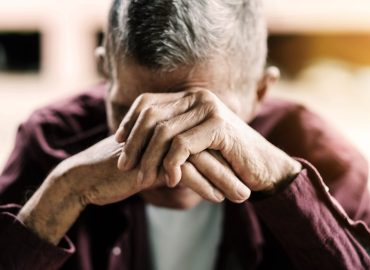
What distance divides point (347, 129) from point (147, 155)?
1978 millimetres

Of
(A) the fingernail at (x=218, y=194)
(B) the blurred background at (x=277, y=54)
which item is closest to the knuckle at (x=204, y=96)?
(A) the fingernail at (x=218, y=194)

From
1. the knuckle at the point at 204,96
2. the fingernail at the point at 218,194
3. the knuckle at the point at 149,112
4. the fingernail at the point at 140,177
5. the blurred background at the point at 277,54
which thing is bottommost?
the blurred background at the point at 277,54

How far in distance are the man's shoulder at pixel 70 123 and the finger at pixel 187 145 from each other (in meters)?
0.36

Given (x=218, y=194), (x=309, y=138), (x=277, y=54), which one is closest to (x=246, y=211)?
(x=309, y=138)

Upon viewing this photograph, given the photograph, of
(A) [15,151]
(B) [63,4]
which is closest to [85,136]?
(A) [15,151]

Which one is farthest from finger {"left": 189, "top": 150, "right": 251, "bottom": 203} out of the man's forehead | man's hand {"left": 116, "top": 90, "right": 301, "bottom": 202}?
the man's forehead

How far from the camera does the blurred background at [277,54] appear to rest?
2459 mm

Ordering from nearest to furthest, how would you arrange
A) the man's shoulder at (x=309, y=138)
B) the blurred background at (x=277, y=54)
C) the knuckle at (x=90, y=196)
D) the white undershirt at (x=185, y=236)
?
the knuckle at (x=90, y=196) → the man's shoulder at (x=309, y=138) → the white undershirt at (x=185, y=236) → the blurred background at (x=277, y=54)

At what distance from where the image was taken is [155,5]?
27.6 inches

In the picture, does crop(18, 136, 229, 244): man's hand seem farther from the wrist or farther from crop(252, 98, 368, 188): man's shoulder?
crop(252, 98, 368, 188): man's shoulder

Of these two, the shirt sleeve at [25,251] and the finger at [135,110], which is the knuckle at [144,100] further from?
the shirt sleeve at [25,251]

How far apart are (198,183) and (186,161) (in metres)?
0.03

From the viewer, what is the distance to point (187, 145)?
0.60 m

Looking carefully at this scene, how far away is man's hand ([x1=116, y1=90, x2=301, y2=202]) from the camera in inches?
23.7
